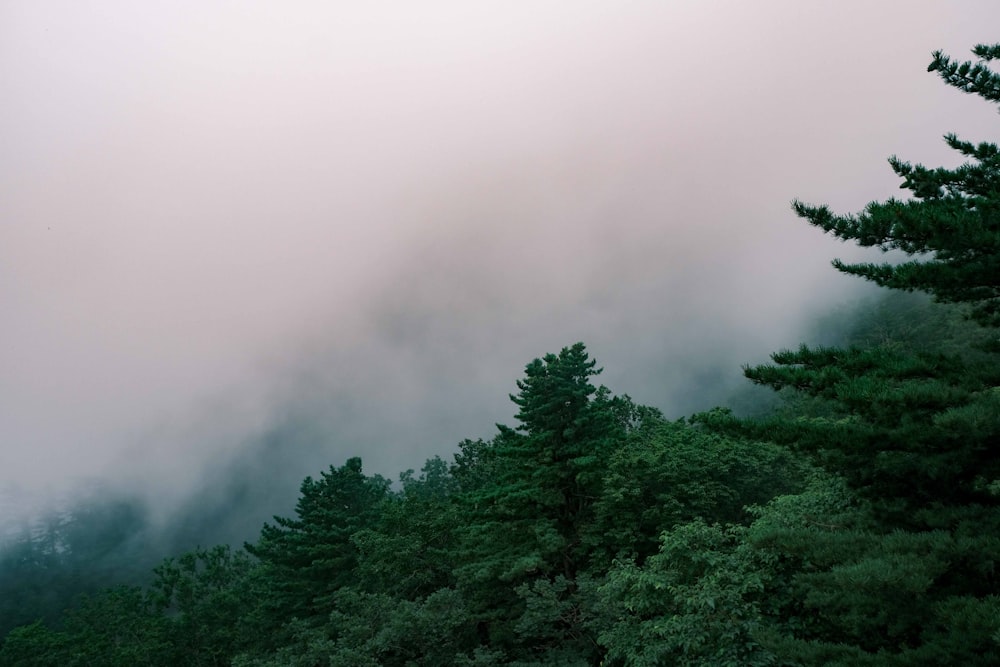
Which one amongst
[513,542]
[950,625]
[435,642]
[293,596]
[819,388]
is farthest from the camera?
[293,596]

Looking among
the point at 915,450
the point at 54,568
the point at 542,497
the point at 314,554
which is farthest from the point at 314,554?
the point at 54,568

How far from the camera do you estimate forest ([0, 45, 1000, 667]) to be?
6754mm

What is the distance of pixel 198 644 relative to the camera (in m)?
43.9

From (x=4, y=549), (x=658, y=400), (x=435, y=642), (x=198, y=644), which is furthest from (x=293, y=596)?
(x=4, y=549)

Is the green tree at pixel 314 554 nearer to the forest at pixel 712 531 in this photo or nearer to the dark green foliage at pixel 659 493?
the forest at pixel 712 531

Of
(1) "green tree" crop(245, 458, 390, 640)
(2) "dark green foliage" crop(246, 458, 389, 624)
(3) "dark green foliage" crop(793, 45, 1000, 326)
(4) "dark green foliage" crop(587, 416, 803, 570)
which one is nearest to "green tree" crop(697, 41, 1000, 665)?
(3) "dark green foliage" crop(793, 45, 1000, 326)

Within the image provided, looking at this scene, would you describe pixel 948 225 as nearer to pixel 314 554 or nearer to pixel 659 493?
pixel 659 493

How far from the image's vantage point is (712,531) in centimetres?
1192

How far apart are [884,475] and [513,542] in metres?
14.8

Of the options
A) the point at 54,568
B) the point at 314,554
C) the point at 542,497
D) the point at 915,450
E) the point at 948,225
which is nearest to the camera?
the point at 948,225

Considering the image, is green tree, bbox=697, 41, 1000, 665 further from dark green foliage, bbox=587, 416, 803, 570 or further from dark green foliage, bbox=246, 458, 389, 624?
dark green foliage, bbox=246, 458, 389, 624

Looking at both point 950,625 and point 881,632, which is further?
point 881,632

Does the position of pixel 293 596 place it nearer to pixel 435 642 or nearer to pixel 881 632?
pixel 435 642

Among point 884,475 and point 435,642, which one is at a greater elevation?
point 435,642
